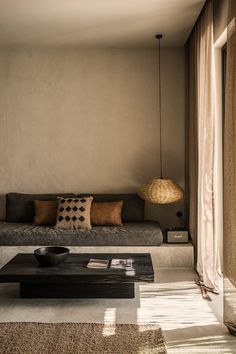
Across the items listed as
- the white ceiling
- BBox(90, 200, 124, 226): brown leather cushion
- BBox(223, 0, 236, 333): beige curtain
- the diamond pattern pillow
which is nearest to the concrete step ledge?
the diamond pattern pillow

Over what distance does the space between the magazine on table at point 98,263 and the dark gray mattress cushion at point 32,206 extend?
1500 millimetres

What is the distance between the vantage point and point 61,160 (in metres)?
5.58

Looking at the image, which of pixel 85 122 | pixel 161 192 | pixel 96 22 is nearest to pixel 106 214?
pixel 161 192

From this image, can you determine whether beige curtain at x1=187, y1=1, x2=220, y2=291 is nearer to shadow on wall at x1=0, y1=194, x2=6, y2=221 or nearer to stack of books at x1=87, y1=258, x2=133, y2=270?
stack of books at x1=87, y1=258, x2=133, y2=270

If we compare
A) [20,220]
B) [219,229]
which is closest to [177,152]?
[219,229]

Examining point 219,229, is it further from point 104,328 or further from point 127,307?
point 104,328

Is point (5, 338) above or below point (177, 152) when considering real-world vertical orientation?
below

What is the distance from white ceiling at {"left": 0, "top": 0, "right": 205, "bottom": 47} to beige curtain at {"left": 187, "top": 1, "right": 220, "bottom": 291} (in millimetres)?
310

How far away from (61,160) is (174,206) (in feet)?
5.24

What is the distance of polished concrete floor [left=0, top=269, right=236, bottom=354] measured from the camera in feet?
9.33

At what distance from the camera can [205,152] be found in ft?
13.7

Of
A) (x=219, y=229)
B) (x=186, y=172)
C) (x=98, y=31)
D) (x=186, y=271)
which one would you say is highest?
(x=98, y=31)

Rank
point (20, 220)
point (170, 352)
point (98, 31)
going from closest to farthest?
point (170, 352) < point (98, 31) < point (20, 220)

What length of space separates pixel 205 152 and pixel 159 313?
5.39ft
